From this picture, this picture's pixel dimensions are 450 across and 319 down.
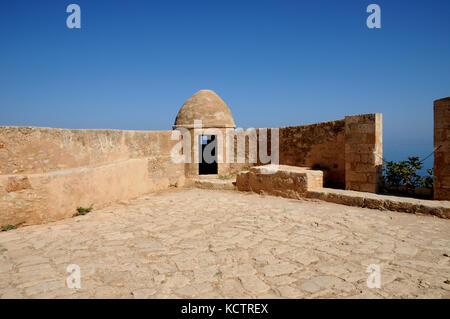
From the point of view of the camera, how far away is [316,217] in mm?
5246

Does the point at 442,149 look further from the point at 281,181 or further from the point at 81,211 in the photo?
the point at 81,211

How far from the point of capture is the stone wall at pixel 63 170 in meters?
4.71

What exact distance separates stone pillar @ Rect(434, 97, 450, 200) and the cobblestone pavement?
0.99 m

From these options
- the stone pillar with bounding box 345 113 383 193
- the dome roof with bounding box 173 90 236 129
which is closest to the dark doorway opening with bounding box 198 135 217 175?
the dome roof with bounding box 173 90 236 129

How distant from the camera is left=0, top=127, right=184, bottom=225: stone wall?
4.71m

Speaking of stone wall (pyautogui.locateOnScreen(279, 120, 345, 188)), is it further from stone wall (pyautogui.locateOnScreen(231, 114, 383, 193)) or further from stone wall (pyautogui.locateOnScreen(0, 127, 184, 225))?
stone wall (pyautogui.locateOnScreen(0, 127, 184, 225))

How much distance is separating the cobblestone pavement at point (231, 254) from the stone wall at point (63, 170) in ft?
1.10

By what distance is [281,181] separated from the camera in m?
7.40

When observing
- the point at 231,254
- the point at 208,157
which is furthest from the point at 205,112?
the point at 231,254

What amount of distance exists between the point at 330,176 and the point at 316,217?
291cm

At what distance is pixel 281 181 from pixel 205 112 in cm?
428

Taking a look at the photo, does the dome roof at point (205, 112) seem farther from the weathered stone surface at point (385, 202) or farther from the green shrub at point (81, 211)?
the green shrub at point (81, 211)
